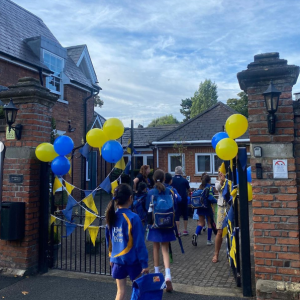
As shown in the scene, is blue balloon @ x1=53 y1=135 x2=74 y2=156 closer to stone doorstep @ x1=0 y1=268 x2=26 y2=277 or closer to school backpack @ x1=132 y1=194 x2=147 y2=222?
school backpack @ x1=132 y1=194 x2=147 y2=222

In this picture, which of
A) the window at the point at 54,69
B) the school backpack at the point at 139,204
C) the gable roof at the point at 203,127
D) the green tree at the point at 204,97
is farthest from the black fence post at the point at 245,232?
the green tree at the point at 204,97

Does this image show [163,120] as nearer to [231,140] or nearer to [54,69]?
[54,69]

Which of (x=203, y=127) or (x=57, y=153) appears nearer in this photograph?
(x=57, y=153)

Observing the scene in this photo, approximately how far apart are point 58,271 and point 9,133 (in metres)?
2.51

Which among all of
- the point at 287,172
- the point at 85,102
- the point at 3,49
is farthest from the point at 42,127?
the point at 85,102

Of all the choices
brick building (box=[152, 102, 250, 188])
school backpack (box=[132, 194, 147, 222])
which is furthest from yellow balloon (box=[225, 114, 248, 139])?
brick building (box=[152, 102, 250, 188])

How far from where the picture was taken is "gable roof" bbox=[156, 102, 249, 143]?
1566 cm

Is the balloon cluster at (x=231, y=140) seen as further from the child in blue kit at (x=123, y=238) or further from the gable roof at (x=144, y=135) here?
the gable roof at (x=144, y=135)

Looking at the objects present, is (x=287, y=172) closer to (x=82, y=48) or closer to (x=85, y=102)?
(x=85, y=102)

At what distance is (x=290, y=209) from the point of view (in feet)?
12.2

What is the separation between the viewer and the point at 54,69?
14.4 metres

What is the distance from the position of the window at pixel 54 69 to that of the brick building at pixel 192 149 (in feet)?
18.1

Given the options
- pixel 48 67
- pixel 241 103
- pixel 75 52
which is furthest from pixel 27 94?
pixel 241 103

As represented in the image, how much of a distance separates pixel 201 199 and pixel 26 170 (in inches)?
147
